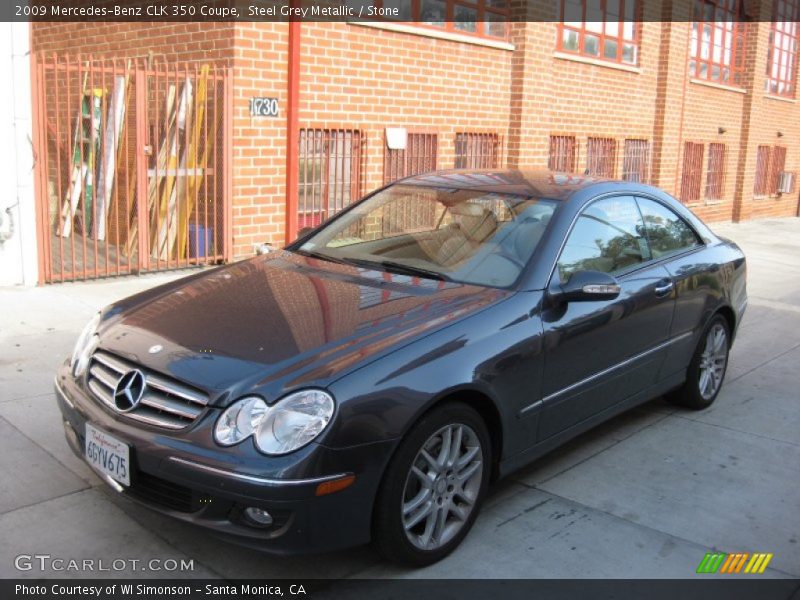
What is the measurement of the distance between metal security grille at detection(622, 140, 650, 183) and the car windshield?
11.7 m

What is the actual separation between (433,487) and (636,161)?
45.7 feet

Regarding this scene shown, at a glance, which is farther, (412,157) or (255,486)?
(412,157)

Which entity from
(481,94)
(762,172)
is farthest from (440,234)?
(762,172)

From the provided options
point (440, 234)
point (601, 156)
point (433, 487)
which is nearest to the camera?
point (433, 487)

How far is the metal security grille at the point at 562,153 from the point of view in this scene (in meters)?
13.8

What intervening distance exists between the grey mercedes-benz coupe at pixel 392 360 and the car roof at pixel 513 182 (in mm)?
25

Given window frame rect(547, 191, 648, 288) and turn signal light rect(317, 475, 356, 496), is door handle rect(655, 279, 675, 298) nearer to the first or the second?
window frame rect(547, 191, 648, 288)

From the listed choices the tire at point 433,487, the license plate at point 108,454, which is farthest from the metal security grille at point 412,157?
the license plate at point 108,454

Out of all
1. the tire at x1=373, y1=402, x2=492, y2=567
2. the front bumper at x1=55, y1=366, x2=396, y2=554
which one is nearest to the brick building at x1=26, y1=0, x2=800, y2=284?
the tire at x1=373, y1=402, x2=492, y2=567

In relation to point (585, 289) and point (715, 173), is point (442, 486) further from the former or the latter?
point (715, 173)

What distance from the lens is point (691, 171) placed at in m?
18.3

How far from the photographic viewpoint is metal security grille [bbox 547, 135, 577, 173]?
13.8m

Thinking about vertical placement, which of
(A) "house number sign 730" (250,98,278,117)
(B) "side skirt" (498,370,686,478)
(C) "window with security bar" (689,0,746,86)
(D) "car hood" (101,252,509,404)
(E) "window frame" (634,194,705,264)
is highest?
(C) "window with security bar" (689,0,746,86)

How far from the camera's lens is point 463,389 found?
11.6ft
